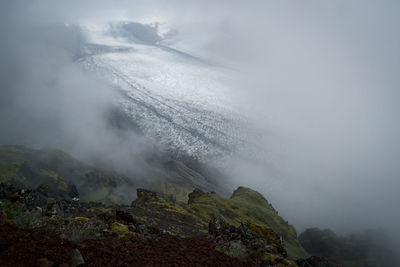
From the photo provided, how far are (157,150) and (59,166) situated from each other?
63.5 m

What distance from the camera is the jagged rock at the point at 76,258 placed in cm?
784

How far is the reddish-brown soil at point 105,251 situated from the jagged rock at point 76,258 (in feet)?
0.44

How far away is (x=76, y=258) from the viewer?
313 inches

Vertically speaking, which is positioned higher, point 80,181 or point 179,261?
point 179,261

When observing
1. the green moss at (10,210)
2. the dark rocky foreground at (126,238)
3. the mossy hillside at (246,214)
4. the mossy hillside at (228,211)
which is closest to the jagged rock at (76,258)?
the dark rocky foreground at (126,238)

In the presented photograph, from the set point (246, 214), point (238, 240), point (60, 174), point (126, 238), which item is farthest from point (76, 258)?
point (60, 174)

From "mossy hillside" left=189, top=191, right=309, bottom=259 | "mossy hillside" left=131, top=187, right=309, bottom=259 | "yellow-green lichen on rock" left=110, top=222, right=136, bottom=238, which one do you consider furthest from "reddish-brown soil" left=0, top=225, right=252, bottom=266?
"mossy hillside" left=189, top=191, right=309, bottom=259

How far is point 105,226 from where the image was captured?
13.7 metres

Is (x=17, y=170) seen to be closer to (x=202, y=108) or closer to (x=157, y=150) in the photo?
(x=157, y=150)

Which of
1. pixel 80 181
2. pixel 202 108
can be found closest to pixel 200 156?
pixel 202 108

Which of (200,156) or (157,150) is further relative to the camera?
(157,150)

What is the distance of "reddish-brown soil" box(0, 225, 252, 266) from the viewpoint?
7773 millimetres

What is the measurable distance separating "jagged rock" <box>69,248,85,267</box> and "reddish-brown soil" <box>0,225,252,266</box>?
0.44ft

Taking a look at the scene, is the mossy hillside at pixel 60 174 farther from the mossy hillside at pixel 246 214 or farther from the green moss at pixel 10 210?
the green moss at pixel 10 210
